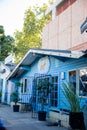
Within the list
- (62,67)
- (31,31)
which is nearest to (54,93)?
(62,67)

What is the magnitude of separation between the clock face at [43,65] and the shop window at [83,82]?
321cm

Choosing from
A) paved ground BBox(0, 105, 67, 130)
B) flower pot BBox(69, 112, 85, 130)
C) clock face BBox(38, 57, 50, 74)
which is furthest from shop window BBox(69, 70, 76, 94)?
flower pot BBox(69, 112, 85, 130)

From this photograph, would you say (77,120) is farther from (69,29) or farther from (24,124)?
(69,29)

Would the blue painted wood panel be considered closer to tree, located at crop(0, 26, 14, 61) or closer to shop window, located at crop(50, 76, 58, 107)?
shop window, located at crop(50, 76, 58, 107)

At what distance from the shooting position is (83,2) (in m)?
11.0

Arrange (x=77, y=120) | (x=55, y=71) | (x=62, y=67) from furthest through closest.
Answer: (x=55, y=71) < (x=62, y=67) < (x=77, y=120)

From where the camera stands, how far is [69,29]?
12.0 metres

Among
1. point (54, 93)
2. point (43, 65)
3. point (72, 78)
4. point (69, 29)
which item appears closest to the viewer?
point (72, 78)

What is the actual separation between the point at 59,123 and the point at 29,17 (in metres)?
22.4

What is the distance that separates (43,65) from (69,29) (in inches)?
100

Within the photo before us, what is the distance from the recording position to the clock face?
12.4 m

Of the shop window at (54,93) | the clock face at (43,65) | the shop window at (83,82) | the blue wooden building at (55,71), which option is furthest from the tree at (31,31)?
the shop window at (83,82)

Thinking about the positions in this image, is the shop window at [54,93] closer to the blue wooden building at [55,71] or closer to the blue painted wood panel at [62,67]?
the blue wooden building at [55,71]

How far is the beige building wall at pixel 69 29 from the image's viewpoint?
1083 centimetres
